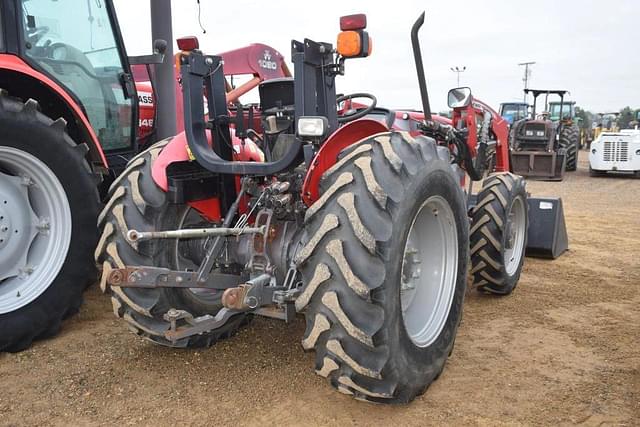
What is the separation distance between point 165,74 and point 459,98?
2.60 m

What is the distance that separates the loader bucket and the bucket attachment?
30.2 feet

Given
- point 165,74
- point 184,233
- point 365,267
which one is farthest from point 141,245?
point 165,74

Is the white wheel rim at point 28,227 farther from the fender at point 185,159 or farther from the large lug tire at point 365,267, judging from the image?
the large lug tire at point 365,267

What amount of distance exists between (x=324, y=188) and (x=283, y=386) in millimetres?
1179

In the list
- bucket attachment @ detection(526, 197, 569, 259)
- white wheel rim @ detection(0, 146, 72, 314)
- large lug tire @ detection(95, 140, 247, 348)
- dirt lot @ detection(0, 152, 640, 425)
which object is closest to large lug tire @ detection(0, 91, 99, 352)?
white wheel rim @ detection(0, 146, 72, 314)

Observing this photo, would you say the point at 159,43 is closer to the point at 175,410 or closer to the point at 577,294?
the point at 175,410

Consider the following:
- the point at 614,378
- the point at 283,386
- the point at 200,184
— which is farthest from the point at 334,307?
the point at 614,378

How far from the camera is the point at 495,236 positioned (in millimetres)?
4715

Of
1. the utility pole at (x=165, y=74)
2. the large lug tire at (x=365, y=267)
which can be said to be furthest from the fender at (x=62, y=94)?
the large lug tire at (x=365, y=267)

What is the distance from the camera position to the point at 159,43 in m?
4.74

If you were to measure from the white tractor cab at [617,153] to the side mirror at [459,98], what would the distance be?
1210 cm

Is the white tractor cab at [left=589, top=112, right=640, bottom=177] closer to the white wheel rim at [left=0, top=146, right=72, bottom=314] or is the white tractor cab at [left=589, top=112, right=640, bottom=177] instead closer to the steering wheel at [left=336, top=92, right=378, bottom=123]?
the steering wheel at [left=336, top=92, right=378, bottom=123]

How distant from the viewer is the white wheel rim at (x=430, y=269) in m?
3.21

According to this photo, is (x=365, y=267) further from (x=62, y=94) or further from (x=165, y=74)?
(x=165, y=74)
